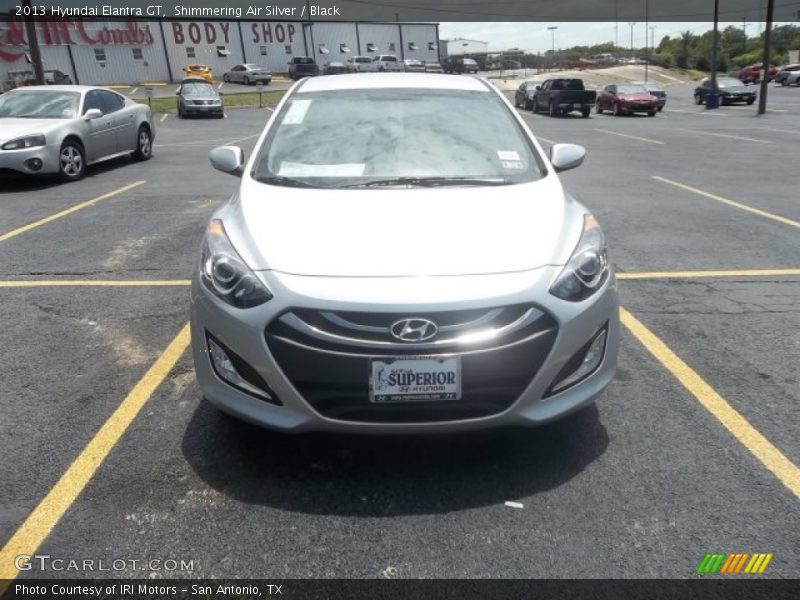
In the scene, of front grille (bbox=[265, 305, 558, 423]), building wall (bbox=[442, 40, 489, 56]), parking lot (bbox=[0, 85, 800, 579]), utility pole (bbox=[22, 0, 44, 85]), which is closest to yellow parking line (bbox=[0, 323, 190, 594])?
parking lot (bbox=[0, 85, 800, 579])

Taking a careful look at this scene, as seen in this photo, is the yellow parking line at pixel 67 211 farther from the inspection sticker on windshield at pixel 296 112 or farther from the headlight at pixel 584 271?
the headlight at pixel 584 271

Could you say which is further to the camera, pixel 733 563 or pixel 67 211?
pixel 67 211

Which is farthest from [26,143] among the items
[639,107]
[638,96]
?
[638,96]

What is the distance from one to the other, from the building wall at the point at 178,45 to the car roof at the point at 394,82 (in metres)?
51.0

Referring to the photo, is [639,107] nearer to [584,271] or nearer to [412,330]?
[584,271]

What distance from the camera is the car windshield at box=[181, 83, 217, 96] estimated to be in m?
27.3

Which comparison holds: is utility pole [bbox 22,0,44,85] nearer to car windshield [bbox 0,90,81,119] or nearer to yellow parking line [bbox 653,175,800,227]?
car windshield [bbox 0,90,81,119]

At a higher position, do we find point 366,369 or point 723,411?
point 366,369

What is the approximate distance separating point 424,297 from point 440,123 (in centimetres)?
185

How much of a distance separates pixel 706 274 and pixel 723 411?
8.26 feet

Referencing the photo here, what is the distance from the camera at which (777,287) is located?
524 cm

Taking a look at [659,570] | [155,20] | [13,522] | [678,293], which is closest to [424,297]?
[659,570]

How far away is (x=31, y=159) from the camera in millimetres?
9719

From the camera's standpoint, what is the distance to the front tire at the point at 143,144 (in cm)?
1285
